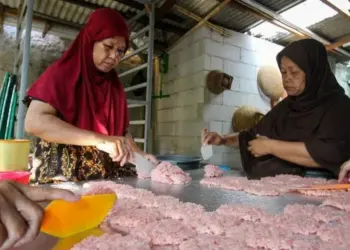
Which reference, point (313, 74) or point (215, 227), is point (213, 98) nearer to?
point (313, 74)

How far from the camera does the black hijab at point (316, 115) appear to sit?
1.48 meters

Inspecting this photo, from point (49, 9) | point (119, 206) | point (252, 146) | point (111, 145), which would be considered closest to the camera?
point (119, 206)

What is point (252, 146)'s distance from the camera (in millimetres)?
1721

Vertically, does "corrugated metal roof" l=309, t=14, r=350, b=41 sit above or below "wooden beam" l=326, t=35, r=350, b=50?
above

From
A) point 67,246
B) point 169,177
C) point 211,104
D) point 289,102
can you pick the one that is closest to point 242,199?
point 169,177

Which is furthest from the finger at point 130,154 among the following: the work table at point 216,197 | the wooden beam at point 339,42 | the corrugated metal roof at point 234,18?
the wooden beam at point 339,42

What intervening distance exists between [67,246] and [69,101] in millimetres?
794

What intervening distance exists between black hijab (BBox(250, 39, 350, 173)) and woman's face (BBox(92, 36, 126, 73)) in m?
1.11

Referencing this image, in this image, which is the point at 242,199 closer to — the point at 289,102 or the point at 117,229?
the point at 117,229

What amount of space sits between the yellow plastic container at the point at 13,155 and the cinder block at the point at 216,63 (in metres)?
2.72

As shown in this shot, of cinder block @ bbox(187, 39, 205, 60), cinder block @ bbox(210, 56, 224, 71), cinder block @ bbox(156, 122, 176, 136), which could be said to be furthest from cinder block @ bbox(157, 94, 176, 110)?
cinder block @ bbox(210, 56, 224, 71)

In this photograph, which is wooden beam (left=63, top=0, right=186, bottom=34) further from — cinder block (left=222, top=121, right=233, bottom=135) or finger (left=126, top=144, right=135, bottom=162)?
finger (left=126, top=144, right=135, bottom=162)

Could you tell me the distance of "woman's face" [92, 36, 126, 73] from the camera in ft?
4.34

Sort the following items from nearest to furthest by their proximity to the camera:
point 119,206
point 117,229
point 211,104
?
point 117,229, point 119,206, point 211,104
